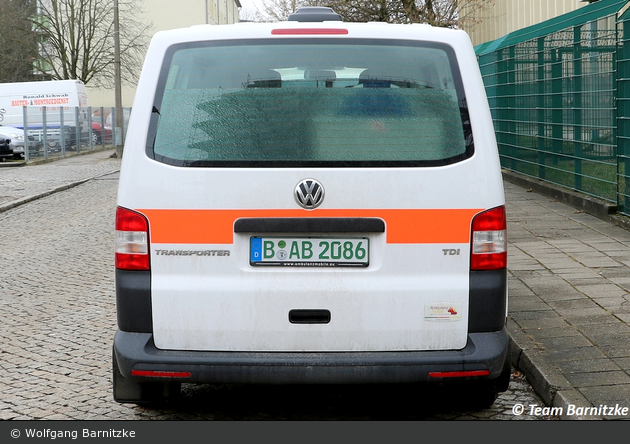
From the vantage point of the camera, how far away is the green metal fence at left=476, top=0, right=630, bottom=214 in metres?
9.68

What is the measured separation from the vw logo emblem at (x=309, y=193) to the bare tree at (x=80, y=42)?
42129mm

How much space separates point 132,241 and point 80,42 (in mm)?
46455

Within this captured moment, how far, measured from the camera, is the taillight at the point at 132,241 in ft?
11.8

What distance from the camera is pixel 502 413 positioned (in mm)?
4207

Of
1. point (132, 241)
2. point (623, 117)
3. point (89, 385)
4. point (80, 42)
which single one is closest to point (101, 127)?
point (80, 42)

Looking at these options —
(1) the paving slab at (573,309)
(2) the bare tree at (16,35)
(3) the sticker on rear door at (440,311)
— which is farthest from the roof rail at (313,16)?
(2) the bare tree at (16,35)

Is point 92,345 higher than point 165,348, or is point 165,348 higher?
point 165,348

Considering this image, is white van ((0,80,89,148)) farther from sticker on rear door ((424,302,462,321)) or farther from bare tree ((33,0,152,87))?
sticker on rear door ((424,302,462,321))

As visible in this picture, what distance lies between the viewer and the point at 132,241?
3609 mm

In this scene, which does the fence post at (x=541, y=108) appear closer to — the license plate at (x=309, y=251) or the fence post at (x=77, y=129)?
the license plate at (x=309, y=251)
